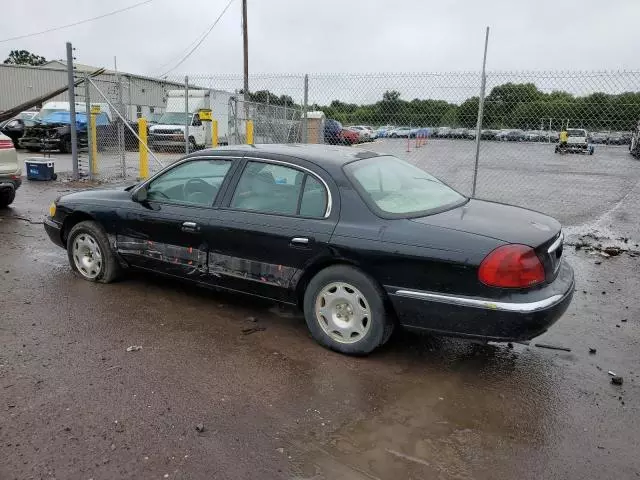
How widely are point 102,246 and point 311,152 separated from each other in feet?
7.74

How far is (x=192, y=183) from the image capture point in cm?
494

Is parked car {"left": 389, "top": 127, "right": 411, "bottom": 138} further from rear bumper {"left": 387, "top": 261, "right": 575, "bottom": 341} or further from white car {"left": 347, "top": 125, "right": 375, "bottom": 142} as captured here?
rear bumper {"left": 387, "top": 261, "right": 575, "bottom": 341}

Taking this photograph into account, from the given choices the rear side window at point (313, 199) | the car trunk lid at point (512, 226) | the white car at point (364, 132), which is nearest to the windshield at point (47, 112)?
the white car at point (364, 132)

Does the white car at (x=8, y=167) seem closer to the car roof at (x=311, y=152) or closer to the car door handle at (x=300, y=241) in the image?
the car roof at (x=311, y=152)

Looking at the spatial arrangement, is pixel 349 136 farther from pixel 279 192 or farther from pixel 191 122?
pixel 191 122

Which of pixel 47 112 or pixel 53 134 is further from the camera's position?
pixel 47 112

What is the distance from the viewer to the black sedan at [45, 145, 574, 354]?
3.56 meters

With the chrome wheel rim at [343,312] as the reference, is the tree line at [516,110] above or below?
above

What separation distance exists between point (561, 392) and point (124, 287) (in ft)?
13.3

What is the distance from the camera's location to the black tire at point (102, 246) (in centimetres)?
538

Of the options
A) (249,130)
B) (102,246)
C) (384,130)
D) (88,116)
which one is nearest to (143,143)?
(88,116)

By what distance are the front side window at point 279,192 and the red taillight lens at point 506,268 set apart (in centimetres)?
127

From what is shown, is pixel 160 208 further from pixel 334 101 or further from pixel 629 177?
pixel 629 177

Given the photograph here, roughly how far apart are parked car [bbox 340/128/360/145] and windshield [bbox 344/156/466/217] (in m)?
6.92
